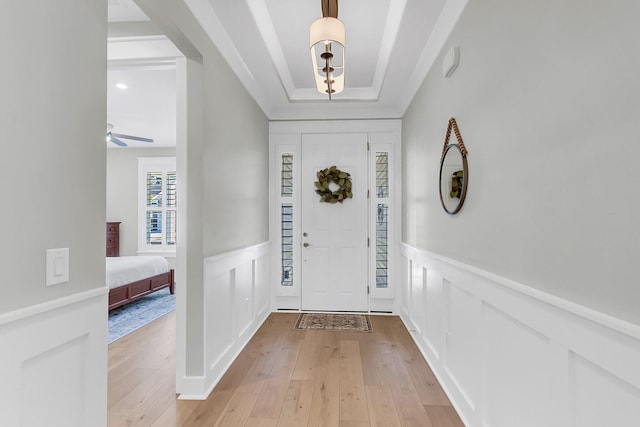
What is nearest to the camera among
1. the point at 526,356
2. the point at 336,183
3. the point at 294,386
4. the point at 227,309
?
the point at 526,356

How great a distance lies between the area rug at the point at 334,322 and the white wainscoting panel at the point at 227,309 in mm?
521

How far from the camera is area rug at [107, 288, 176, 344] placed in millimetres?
3551

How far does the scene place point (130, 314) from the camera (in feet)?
13.6

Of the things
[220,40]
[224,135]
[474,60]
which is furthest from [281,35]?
[474,60]

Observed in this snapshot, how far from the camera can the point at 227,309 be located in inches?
103

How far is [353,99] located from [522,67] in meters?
2.57

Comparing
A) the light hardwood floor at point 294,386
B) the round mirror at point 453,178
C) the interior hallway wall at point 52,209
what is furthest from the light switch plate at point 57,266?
the round mirror at point 453,178

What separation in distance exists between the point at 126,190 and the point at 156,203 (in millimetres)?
618

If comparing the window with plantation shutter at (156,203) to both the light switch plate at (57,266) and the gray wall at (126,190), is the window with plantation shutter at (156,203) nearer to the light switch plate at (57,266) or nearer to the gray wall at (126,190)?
the gray wall at (126,190)

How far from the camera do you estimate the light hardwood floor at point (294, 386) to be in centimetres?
197

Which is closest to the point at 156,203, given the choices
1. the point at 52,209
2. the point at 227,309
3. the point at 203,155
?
the point at 227,309

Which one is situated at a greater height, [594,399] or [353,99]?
[353,99]

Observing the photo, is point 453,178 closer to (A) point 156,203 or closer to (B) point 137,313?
(B) point 137,313

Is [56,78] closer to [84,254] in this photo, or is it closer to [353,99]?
[84,254]
